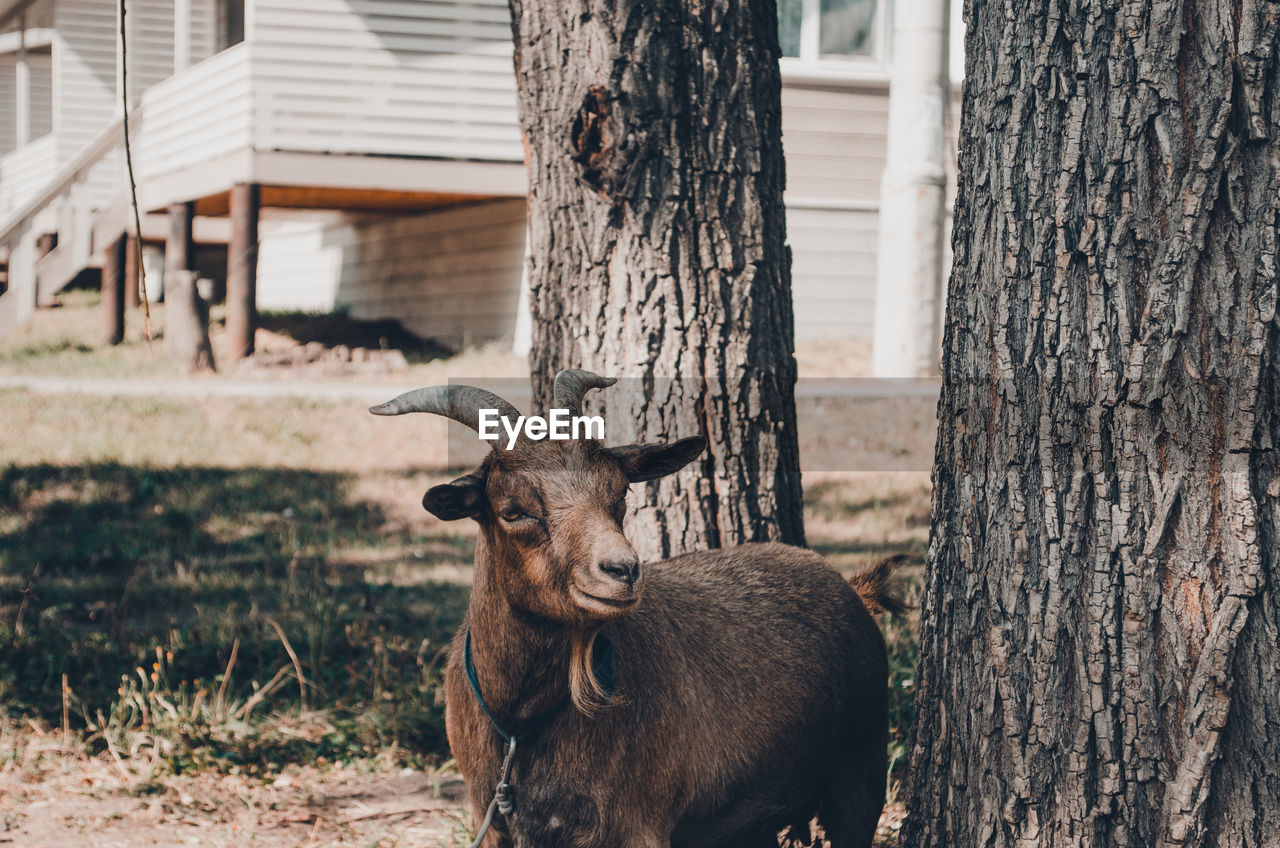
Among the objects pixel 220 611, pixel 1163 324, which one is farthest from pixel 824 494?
pixel 1163 324

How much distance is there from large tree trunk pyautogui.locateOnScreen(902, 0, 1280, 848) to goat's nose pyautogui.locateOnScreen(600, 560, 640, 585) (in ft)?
3.16

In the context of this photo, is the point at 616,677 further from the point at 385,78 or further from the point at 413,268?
the point at 413,268

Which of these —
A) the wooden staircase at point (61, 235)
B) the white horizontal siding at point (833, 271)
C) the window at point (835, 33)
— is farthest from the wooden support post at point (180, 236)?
the window at point (835, 33)

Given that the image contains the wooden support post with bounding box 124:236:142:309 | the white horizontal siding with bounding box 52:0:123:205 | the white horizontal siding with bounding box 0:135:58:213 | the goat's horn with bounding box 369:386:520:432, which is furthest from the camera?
the white horizontal siding with bounding box 0:135:58:213

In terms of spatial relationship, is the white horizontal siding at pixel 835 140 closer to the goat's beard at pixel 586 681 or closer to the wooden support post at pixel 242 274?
the wooden support post at pixel 242 274

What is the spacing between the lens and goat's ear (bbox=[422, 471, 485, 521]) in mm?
2996

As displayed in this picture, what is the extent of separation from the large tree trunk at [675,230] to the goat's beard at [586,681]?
4.50ft

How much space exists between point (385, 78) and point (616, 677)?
1193 cm

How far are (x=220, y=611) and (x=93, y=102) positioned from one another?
1710 centimetres

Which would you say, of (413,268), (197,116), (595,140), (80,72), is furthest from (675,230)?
(80,72)

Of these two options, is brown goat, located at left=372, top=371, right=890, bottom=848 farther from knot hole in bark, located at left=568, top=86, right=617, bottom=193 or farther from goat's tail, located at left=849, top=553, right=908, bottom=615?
knot hole in bark, located at left=568, top=86, right=617, bottom=193

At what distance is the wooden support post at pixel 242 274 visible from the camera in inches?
Answer: 506

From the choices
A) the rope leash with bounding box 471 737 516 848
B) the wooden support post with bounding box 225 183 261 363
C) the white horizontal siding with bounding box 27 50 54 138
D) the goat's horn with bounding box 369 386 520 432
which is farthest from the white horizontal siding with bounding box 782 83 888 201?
the white horizontal siding with bounding box 27 50 54 138

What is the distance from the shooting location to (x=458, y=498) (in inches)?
120
